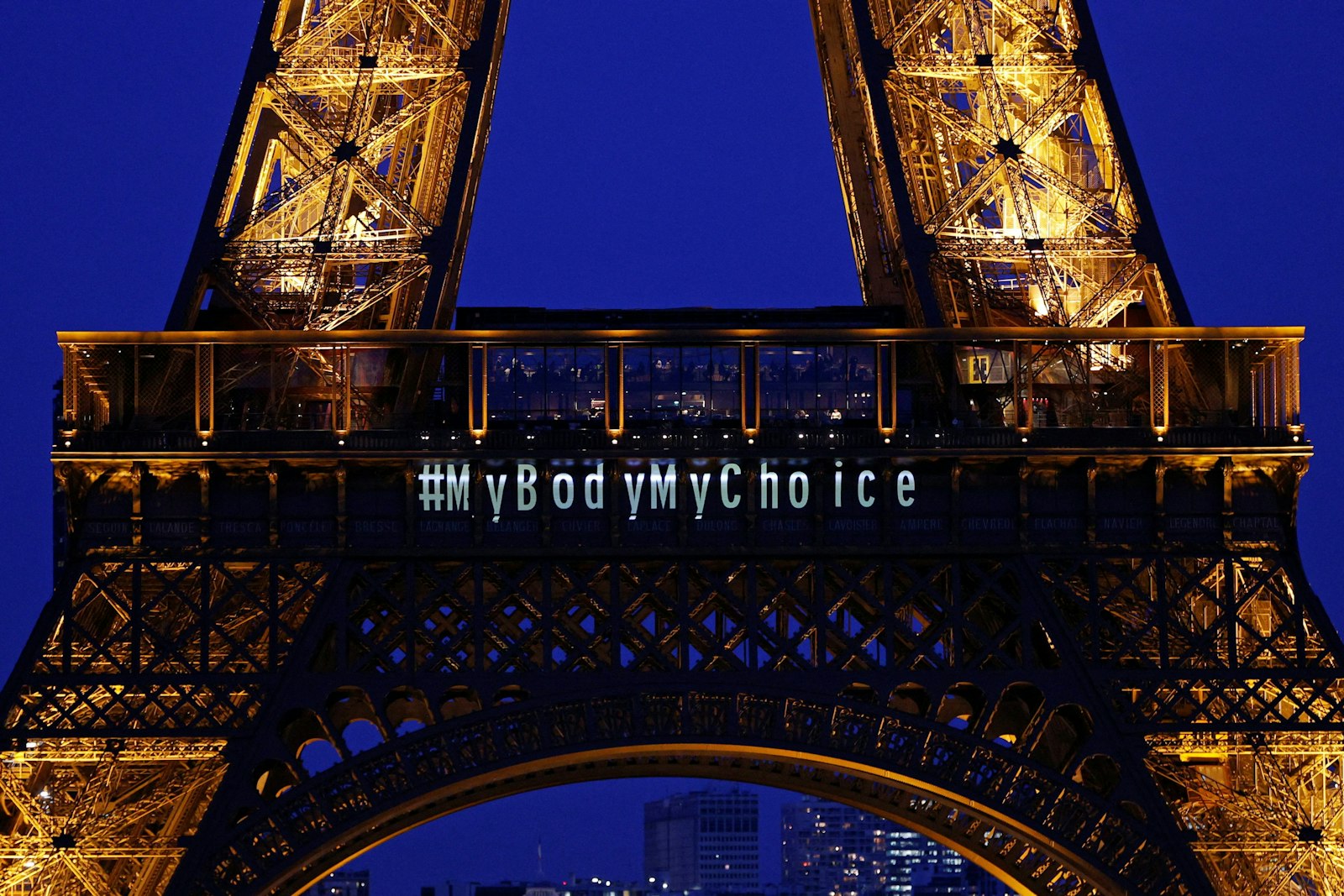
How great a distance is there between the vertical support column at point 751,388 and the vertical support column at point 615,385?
240 centimetres

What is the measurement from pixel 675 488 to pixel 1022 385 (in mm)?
7392

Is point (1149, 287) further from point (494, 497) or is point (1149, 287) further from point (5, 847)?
point (5, 847)

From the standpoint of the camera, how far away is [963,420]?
48000 millimetres

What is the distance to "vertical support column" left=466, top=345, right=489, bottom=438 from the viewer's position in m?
47.0

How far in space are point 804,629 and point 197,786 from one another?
470 inches

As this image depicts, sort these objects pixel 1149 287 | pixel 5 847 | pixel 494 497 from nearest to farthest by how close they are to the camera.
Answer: pixel 5 847, pixel 494 497, pixel 1149 287

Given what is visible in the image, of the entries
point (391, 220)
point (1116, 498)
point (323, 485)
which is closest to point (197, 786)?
point (323, 485)

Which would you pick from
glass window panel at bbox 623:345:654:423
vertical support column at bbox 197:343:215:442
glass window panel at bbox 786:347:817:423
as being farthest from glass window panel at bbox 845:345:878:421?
vertical support column at bbox 197:343:215:442

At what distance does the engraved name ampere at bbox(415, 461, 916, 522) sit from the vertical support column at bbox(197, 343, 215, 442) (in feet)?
15.3

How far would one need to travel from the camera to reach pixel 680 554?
1831 inches

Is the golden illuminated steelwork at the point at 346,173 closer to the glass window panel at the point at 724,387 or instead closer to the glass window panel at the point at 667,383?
the glass window panel at the point at 667,383

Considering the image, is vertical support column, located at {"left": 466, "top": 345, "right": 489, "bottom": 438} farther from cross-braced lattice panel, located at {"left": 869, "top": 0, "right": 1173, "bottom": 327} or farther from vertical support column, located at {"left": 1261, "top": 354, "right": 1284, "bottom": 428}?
vertical support column, located at {"left": 1261, "top": 354, "right": 1284, "bottom": 428}

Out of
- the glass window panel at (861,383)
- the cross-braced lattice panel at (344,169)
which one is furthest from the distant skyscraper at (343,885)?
the glass window panel at (861,383)

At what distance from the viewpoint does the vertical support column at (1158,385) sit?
4716cm
